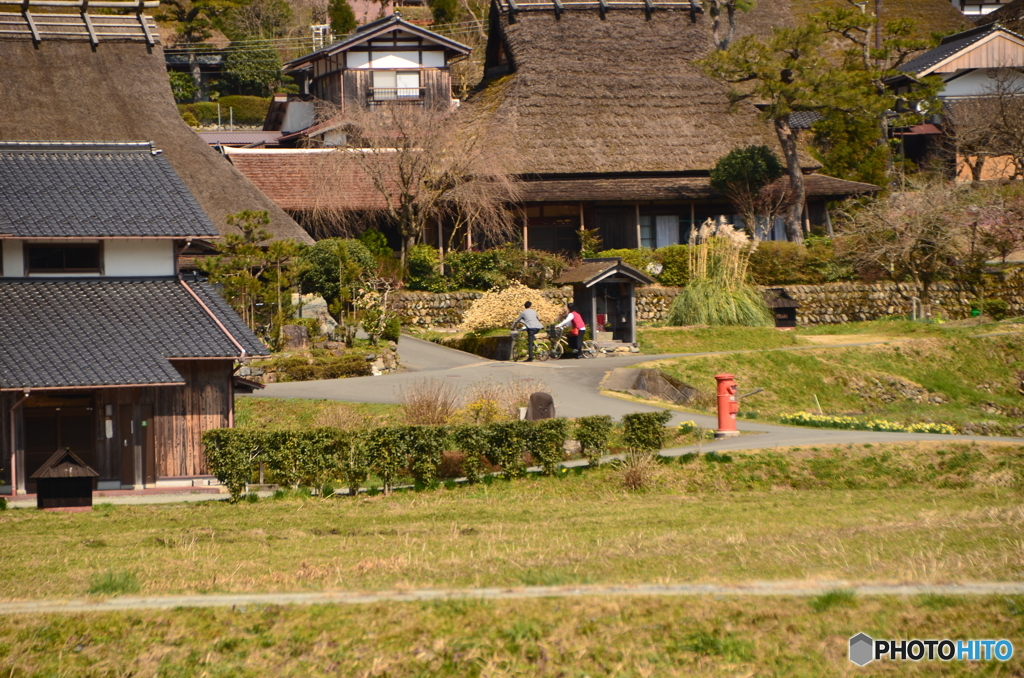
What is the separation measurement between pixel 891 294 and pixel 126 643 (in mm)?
34886

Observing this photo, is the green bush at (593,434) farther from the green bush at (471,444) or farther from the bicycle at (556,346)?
the bicycle at (556,346)

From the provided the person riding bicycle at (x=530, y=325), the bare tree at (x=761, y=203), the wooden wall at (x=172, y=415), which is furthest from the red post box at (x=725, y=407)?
the bare tree at (x=761, y=203)

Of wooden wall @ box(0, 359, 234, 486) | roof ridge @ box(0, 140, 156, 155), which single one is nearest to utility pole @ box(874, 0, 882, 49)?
roof ridge @ box(0, 140, 156, 155)

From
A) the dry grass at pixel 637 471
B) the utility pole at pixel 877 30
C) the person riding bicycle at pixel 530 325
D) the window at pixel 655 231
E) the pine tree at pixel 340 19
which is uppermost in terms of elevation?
the pine tree at pixel 340 19

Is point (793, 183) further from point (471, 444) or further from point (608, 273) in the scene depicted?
point (471, 444)

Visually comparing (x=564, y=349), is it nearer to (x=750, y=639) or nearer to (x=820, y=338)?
(x=820, y=338)

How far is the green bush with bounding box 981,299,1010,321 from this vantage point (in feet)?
130

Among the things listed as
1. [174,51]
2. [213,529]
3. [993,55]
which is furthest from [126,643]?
[174,51]

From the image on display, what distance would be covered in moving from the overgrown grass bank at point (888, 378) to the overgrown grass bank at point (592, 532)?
7337mm

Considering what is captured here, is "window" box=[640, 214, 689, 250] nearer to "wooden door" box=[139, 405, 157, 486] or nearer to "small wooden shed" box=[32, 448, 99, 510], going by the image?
"wooden door" box=[139, 405, 157, 486]

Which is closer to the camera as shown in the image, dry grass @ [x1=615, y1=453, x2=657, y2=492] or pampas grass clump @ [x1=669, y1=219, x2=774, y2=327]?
dry grass @ [x1=615, y1=453, x2=657, y2=492]

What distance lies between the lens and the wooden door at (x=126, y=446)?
21.3 meters

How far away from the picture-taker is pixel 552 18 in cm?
5031

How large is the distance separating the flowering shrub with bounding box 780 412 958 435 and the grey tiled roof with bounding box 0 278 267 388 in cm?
1070
